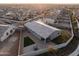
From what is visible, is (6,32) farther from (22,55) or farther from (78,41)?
(78,41)

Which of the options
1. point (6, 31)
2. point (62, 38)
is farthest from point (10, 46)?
point (62, 38)

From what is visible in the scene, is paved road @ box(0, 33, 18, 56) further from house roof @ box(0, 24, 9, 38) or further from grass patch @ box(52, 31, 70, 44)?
grass patch @ box(52, 31, 70, 44)

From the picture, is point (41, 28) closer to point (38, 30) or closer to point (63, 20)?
point (38, 30)

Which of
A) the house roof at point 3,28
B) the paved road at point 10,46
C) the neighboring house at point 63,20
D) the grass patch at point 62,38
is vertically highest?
the neighboring house at point 63,20

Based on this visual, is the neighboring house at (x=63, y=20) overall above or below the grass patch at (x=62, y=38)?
above

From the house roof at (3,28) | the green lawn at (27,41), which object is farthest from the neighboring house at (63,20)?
the house roof at (3,28)

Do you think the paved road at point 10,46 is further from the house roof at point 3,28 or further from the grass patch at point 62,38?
the grass patch at point 62,38

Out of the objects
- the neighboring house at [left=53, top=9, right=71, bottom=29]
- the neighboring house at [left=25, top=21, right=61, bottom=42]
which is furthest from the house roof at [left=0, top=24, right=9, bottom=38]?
the neighboring house at [left=53, top=9, right=71, bottom=29]

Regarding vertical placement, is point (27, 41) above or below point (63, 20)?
below
